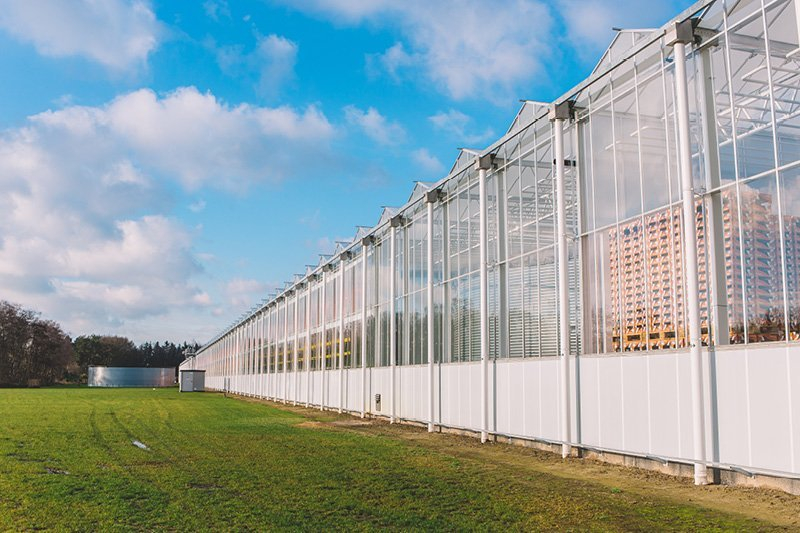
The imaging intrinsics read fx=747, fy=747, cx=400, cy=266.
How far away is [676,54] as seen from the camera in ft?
49.3

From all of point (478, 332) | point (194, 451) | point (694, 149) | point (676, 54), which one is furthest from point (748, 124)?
point (194, 451)

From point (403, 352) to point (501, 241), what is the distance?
10459 mm

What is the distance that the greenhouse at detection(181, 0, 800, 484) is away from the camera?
12984mm

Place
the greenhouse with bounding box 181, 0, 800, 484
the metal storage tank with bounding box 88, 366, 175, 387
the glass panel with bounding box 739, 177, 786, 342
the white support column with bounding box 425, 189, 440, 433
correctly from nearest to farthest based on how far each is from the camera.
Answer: the glass panel with bounding box 739, 177, 786, 342
the greenhouse with bounding box 181, 0, 800, 484
the white support column with bounding box 425, 189, 440, 433
the metal storage tank with bounding box 88, 366, 175, 387

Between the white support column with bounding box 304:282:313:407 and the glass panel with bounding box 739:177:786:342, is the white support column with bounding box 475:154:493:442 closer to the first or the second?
the glass panel with bounding box 739:177:786:342

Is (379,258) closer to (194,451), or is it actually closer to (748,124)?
(194,451)

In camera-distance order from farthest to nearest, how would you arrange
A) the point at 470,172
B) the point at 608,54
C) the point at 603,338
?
the point at 470,172, the point at 608,54, the point at 603,338

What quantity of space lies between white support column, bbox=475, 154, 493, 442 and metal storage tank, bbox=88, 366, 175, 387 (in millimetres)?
124304

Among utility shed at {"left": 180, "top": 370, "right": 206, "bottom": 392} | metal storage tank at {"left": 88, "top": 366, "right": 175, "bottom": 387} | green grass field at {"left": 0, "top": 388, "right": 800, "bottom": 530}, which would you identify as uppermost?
green grass field at {"left": 0, "top": 388, "right": 800, "bottom": 530}

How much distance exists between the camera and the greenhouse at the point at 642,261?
Answer: 1298cm

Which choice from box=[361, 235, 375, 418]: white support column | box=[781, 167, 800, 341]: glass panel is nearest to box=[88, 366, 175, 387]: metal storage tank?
box=[361, 235, 375, 418]: white support column

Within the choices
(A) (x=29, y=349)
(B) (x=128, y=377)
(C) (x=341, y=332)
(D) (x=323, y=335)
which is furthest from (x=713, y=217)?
(B) (x=128, y=377)

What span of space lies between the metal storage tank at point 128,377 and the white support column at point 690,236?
134 metres

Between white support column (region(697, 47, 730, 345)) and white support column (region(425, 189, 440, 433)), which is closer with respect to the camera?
white support column (region(697, 47, 730, 345))
